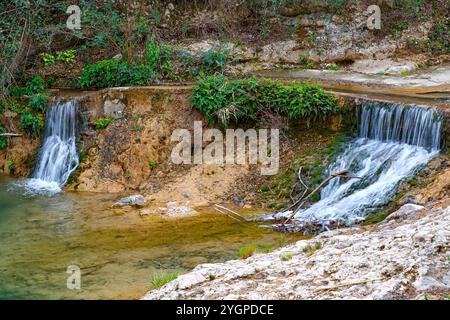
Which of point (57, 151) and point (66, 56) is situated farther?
point (66, 56)

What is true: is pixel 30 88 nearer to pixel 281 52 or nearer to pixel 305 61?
pixel 281 52

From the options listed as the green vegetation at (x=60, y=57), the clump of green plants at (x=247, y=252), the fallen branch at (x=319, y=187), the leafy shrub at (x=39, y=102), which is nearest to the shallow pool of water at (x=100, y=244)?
the clump of green plants at (x=247, y=252)

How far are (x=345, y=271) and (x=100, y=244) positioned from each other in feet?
16.1

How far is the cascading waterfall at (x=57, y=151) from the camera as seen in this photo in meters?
14.1

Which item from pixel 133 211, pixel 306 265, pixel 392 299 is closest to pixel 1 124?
pixel 133 211

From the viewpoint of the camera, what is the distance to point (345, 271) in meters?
6.38

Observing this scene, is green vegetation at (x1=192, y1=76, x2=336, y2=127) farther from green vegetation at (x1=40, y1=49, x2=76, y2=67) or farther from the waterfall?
green vegetation at (x1=40, y1=49, x2=76, y2=67)

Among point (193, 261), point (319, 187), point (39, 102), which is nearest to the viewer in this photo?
point (193, 261)

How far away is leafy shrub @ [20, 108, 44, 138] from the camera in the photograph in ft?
49.2

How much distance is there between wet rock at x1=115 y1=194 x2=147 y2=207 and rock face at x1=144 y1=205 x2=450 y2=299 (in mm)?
4889

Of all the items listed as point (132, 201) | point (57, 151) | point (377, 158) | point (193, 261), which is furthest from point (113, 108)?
point (193, 261)

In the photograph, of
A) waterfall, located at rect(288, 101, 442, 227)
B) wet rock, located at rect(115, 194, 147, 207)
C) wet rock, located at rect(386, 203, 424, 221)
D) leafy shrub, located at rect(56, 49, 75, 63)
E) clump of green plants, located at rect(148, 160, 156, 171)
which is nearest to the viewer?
wet rock, located at rect(386, 203, 424, 221)

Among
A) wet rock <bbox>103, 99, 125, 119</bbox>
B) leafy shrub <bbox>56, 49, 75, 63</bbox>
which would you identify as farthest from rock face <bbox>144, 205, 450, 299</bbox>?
leafy shrub <bbox>56, 49, 75, 63</bbox>

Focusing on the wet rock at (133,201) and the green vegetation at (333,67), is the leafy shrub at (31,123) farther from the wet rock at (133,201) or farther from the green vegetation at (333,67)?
the green vegetation at (333,67)
